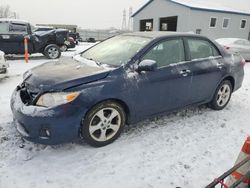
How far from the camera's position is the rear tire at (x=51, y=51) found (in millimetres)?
11625

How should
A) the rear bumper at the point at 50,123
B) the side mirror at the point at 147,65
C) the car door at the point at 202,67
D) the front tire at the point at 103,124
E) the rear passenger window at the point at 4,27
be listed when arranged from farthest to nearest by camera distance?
the rear passenger window at the point at 4,27
the car door at the point at 202,67
the side mirror at the point at 147,65
the front tire at the point at 103,124
the rear bumper at the point at 50,123

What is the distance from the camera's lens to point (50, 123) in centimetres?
306

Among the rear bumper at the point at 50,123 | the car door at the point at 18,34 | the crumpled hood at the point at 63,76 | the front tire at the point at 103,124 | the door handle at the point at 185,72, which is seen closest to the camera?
the rear bumper at the point at 50,123

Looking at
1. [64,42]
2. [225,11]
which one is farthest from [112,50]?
[225,11]

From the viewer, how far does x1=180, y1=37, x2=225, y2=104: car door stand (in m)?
4.40

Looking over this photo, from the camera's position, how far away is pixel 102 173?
2990mm

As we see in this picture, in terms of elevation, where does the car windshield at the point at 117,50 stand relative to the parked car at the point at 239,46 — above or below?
above

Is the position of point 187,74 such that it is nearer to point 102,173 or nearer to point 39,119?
point 102,173

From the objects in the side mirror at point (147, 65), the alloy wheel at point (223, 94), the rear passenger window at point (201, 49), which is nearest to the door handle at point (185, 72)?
the rear passenger window at point (201, 49)

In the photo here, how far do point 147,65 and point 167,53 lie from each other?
0.72 meters

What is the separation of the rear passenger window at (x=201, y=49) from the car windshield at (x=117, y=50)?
95 centimetres

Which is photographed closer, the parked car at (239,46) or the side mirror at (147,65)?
the side mirror at (147,65)

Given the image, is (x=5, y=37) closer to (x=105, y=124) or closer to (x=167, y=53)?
(x=167, y=53)

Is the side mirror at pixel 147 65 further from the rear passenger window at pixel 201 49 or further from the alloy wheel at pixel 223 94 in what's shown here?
the alloy wheel at pixel 223 94
